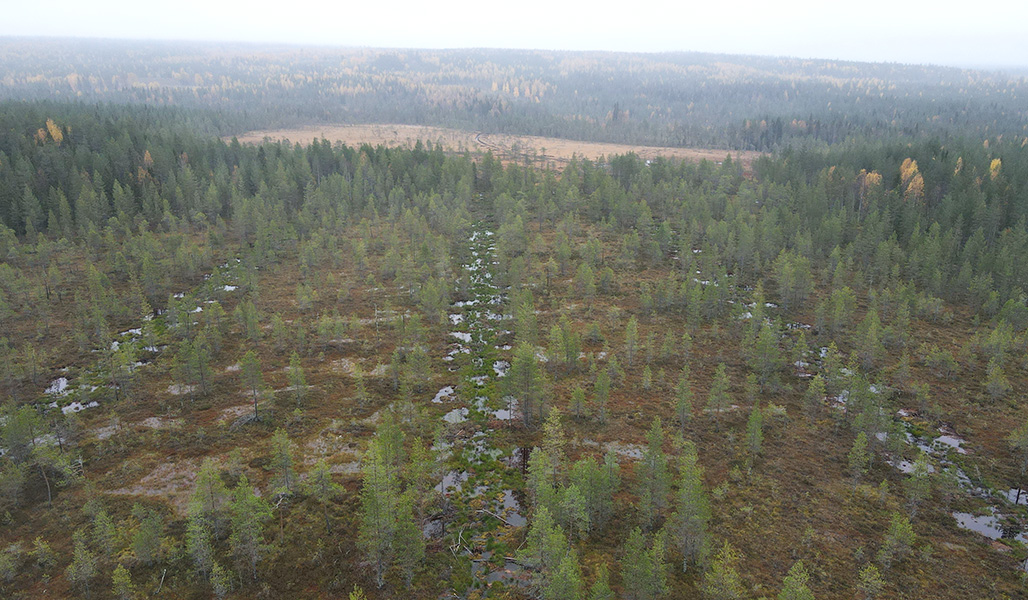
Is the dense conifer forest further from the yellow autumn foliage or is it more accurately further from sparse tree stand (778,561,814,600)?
the yellow autumn foliage

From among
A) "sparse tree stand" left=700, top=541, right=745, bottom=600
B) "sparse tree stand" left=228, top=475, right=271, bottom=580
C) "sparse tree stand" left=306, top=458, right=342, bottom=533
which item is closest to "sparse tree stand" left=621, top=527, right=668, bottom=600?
"sparse tree stand" left=700, top=541, right=745, bottom=600

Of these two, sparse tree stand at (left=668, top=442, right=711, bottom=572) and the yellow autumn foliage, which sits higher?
→ the yellow autumn foliage

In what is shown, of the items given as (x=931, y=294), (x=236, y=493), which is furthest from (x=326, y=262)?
(x=931, y=294)

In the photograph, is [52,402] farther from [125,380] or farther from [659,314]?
[659,314]

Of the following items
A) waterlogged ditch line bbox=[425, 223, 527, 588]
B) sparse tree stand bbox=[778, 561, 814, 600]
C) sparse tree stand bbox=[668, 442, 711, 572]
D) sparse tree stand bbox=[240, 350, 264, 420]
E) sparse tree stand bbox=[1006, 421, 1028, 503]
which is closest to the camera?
sparse tree stand bbox=[778, 561, 814, 600]

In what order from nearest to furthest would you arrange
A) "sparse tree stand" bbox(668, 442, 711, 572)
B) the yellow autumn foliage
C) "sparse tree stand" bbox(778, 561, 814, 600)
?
"sparse tree stand" bbox(778, 561, 814, 600) < "sparse tree stand" bbox(668, 442, 711, 572) < the yellow autumn foliage

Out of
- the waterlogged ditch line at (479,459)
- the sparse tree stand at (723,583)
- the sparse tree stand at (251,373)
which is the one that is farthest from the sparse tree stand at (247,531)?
the sparse tree stand at (723,583)
